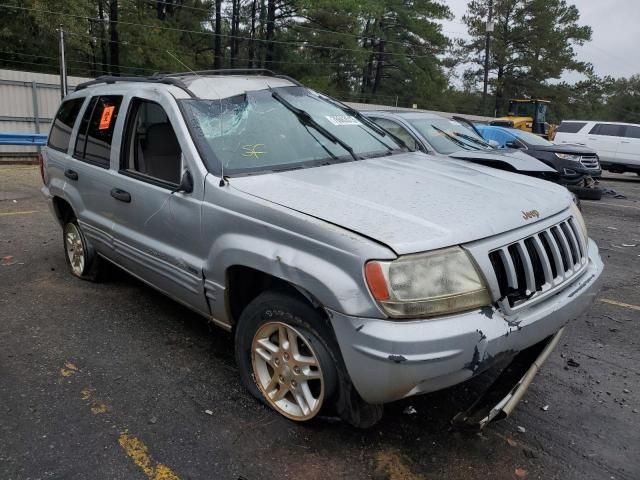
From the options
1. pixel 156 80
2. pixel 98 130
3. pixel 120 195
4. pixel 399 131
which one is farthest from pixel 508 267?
pixel 399 131

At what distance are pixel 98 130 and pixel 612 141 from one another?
55.4 feet

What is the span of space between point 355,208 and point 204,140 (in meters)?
1.16

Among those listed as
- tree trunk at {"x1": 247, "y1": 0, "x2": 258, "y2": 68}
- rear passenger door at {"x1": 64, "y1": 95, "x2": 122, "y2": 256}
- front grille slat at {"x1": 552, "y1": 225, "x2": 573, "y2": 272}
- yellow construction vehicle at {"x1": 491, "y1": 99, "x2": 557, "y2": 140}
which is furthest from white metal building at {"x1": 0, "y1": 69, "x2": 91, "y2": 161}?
tree trunk at {"x1": 247, "y1": 0, "x2": 258, "y2": 68}

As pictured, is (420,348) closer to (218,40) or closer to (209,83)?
(209,83)

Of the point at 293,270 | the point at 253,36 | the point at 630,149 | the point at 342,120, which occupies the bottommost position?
the point at 293,270

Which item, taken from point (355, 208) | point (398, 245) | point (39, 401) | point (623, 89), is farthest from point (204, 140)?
point (623, 89)

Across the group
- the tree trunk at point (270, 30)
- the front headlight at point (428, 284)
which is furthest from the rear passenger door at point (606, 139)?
the tree trunk at point (270, 30)

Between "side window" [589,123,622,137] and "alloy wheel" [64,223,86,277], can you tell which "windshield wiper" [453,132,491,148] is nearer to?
"alloy wheel" [64,223,86,277]

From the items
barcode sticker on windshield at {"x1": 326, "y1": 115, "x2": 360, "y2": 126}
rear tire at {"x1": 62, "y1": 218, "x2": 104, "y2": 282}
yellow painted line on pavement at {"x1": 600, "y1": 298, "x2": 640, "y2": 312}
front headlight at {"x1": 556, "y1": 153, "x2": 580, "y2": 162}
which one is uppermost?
barcode sticker on windshield at {"x1": 326, "y1": 115, "x2": 360, "y2": 126}

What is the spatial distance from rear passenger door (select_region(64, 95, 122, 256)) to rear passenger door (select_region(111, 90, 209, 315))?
0.19m

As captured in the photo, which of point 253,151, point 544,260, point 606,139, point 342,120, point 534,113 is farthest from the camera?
point 534,113

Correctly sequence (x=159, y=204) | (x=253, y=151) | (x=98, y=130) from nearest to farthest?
(x=253, y=151) < (x=159, y=204) < (x=98, y=130)

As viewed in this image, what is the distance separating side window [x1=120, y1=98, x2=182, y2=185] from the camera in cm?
339

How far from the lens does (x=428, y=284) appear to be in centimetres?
230
